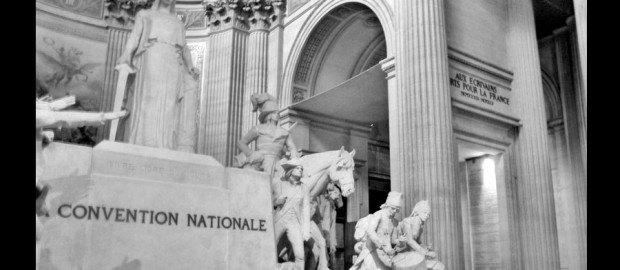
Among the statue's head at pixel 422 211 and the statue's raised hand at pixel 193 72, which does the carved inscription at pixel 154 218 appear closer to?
the statue's raised hand at pixel 193 72

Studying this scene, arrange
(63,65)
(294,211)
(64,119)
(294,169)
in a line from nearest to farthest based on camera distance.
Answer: (64,119) → (294,211) → (294,169) → (63,65)

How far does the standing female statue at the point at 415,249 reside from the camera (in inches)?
270

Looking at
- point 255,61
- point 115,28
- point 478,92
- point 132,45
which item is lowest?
point 132,45

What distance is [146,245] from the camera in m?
4.28

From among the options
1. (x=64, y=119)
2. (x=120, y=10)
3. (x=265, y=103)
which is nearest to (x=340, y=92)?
(x=265, y=103)

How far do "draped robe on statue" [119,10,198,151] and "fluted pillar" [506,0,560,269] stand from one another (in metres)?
7.23

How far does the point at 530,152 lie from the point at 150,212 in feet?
27.1

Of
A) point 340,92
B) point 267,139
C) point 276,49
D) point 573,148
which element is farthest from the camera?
A: point 573,148

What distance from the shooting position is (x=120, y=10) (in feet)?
49.2

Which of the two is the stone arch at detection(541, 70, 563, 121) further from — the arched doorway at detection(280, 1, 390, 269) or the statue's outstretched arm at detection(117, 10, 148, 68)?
the statue's outstretched arm at detection(117, 10, 148, 68)

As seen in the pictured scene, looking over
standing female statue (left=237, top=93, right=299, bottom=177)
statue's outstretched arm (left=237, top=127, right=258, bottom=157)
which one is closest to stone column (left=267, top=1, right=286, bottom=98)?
standing female statue (left=237, top=93, right=299, bottom=177)

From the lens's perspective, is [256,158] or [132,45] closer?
[132,45]

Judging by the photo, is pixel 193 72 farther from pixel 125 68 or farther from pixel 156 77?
pixel 125 68
